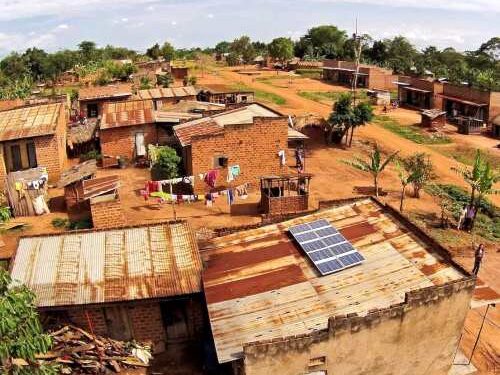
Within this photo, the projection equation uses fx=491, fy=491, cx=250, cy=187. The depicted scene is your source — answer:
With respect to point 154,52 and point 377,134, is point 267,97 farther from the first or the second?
→ point 154,52

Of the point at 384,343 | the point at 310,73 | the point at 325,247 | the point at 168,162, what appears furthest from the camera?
the point at 310,73

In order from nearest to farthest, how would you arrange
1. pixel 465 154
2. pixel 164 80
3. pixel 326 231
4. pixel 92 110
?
1. pixel 326 231
2. pixel 465 154
3. pixel 92 110
4. pixel 164 80

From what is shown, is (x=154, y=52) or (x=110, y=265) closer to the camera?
(x=110, y=265)

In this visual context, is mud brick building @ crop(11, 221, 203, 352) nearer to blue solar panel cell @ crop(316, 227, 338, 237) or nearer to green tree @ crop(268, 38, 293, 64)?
blue solar panel cell @ crop(316, 227, 338, 237)

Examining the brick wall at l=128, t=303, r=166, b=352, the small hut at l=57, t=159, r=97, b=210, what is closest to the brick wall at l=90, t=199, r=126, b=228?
the small hut at l=57, t=159, r=97, b=210

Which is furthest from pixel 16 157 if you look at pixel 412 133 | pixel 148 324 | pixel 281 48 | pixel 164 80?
pixel 281 48

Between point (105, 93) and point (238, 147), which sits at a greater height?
point (105, 93)

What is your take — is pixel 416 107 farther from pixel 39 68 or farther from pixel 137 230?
pixel 39 68
